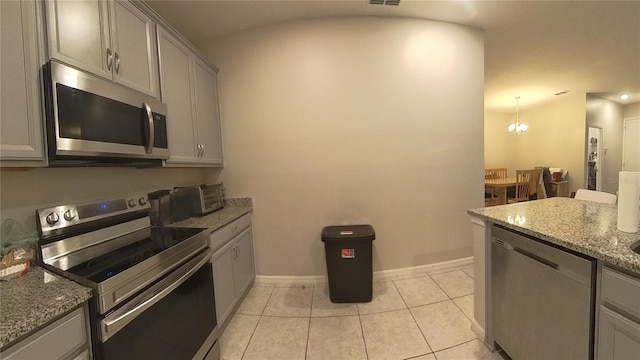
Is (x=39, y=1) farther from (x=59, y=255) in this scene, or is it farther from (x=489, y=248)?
(x=489, y=248)

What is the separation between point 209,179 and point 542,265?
2704 mm

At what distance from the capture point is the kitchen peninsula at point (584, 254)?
799 millimetres

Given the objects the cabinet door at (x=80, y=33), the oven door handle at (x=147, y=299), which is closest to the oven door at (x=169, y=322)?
the oven door handle at (x=147, y=299)

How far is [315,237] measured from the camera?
2346mm

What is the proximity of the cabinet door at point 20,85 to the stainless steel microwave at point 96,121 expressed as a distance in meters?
0.04

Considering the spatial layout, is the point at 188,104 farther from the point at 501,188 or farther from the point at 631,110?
the point at 631,110

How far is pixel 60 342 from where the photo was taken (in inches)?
27.9

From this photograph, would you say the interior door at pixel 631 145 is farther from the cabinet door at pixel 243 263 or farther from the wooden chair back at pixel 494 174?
the cabinet door at pixel 243 263

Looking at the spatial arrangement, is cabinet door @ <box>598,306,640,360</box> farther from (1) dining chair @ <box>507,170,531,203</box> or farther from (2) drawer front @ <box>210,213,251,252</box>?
(1) dining chair @ <box>507,170,531,203</box>

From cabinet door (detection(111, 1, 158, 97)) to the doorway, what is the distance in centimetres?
785

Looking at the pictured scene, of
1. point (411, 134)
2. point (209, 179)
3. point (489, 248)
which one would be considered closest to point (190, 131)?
point (209, 179)

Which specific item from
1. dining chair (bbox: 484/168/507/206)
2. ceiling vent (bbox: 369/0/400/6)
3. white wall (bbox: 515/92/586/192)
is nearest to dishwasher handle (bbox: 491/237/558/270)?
ceiling vent (bbox: 369/0/400/6)

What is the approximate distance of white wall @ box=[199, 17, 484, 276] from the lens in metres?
2.27

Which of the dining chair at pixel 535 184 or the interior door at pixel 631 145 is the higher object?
the interior door at pixel 631 145
